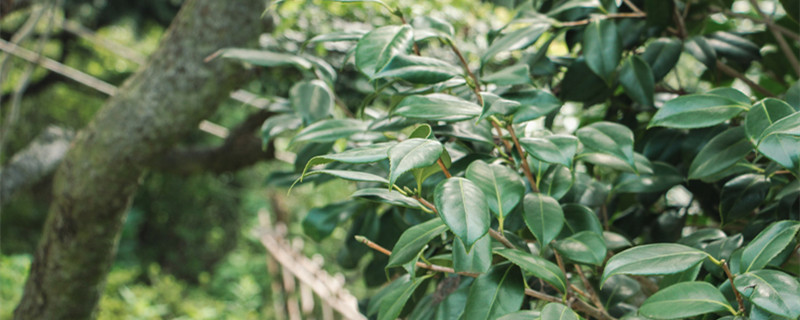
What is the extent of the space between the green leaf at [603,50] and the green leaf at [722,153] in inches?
4.9

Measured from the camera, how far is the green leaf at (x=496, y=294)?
398mm

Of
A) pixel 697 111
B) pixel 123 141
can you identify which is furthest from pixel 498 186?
pixel 123 141

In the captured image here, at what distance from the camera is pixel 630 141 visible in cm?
47

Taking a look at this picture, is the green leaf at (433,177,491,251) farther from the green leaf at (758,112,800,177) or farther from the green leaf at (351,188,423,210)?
the green leaf at (758,112,800,177)

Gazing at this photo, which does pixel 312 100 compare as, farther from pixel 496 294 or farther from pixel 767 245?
pixel 767 245

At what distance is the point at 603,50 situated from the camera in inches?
22.7

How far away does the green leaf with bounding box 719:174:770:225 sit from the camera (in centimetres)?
53

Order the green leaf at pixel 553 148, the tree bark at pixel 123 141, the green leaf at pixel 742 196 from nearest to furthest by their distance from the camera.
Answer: the green leaf at pixel 553 148, the green leaf at pixel 742 196, the tree bark at pixel 123 141

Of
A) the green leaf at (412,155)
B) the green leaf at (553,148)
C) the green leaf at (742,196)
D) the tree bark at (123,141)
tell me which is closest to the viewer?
the green leaf at (412,155)

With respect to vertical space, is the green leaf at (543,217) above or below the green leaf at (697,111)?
below

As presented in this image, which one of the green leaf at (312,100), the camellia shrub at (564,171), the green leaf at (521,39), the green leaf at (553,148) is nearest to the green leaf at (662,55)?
the camellia shrub at (564,171)

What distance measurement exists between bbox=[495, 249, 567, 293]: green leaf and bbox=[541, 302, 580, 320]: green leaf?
0.9 inches

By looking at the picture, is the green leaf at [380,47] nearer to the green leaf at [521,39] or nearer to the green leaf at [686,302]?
the green leaf at [521,39]

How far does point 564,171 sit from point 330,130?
211 millimetres
